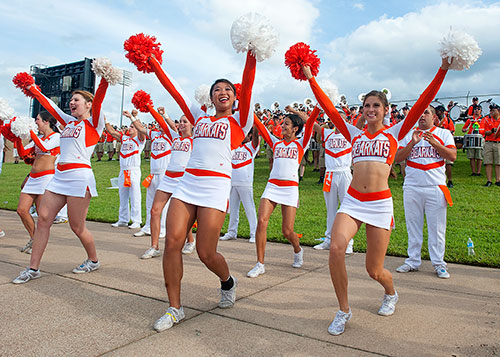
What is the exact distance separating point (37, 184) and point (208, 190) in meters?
Result: 4.07

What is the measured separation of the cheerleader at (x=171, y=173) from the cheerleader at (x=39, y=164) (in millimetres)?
1617

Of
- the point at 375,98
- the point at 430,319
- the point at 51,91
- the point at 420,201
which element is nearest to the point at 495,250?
the point at 420,201

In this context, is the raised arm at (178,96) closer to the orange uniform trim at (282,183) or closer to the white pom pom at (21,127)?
the orange uniform trim at (282,183)

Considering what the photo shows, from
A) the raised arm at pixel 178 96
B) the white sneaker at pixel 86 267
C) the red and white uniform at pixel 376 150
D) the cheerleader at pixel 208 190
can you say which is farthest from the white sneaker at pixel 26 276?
the red and white uniform at pixel 376 150

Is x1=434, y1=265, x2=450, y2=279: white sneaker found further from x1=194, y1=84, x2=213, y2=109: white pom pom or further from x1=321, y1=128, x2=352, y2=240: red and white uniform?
x1=194, y1=84, x2=213, y2=109: white pom pom

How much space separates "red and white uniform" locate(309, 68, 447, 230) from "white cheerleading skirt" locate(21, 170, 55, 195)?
469cm

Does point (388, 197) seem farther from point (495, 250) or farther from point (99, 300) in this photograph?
point (495, 250)

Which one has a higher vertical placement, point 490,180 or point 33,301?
point 490,180

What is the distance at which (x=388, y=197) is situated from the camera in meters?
3.88

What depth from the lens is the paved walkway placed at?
313 centimetres

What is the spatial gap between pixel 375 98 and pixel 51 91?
97.3 feet

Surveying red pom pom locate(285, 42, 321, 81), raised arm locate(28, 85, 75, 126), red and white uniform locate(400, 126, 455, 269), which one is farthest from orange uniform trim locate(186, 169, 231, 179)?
red and white uniform locate(400, 126, 455, 269)

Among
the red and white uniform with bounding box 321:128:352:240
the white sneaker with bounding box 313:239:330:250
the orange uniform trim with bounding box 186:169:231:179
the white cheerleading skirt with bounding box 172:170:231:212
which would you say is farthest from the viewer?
the red and white uniform with bounding box 321:128:352:240

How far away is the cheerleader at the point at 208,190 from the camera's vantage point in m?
3.62
